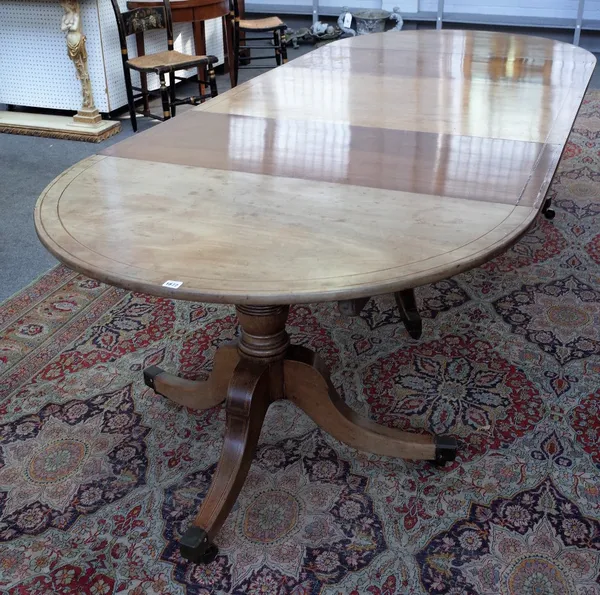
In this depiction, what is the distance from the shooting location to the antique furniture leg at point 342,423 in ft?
5.71

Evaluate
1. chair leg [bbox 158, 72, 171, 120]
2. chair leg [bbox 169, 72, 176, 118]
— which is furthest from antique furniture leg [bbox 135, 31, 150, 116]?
chair leg [bbox 158, 72, 171, 120]

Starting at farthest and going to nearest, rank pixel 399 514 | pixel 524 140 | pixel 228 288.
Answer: pixel 524 140 → pixel 399 514 → pixel 228 288

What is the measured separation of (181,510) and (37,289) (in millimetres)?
1292

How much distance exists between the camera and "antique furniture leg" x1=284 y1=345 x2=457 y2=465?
68.5 inches

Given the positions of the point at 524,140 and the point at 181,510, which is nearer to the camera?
the point at 181,510

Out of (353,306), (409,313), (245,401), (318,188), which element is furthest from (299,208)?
(409,313)

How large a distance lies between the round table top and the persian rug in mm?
679

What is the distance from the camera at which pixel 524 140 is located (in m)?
1.87

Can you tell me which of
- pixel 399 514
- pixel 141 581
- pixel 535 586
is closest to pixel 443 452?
pixel 399 514

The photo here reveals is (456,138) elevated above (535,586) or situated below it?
above

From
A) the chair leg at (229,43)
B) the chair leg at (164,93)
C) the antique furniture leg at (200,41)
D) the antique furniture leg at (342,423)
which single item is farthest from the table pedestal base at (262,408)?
the chair leg at (229,43)

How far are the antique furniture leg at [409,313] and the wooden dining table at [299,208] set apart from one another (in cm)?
58

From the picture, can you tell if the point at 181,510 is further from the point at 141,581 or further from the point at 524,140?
the point at 524,140

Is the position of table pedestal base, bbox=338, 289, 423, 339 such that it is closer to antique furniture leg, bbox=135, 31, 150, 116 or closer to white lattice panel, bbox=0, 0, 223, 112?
antique furniture leg, bbox=135, 31, 150, 116
